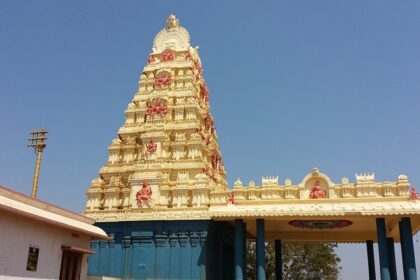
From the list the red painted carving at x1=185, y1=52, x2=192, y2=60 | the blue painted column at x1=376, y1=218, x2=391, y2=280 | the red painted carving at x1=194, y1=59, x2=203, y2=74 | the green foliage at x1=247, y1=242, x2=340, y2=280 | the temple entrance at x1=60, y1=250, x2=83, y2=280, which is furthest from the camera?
the green foliage at x1=247, y1=242, x2=340, y2=280

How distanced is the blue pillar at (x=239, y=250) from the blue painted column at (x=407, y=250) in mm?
7560

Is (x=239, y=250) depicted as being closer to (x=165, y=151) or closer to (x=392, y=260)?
(x=392, y=260)

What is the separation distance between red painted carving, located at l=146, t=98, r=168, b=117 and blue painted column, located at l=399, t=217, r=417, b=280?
16.2 meters

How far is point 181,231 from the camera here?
2420 centimetres

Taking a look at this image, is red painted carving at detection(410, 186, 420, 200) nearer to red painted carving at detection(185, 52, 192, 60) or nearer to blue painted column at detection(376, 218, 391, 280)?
blue painted column at detection(376, 218, 391, 280)

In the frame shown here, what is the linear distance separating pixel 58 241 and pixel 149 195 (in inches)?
377

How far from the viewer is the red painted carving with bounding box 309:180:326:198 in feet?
75.5

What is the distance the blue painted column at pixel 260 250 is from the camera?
21.8m

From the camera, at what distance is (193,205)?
2495 cm

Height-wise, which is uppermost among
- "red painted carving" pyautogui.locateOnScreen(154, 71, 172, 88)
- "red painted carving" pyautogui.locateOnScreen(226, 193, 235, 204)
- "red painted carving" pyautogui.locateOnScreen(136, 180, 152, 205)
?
"red painted carving" pyautogui.locateOnScreen(154, 71, 172, 88)

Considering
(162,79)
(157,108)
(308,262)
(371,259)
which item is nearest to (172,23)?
(162,79)

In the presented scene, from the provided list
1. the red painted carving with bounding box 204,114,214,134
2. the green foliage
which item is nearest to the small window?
the red painted carving with bounding box 204,114,214,134

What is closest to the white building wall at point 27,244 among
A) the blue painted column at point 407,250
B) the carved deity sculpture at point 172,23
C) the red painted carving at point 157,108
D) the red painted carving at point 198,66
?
the red painted carving at point 157,108

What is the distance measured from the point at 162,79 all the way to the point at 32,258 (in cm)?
1871
